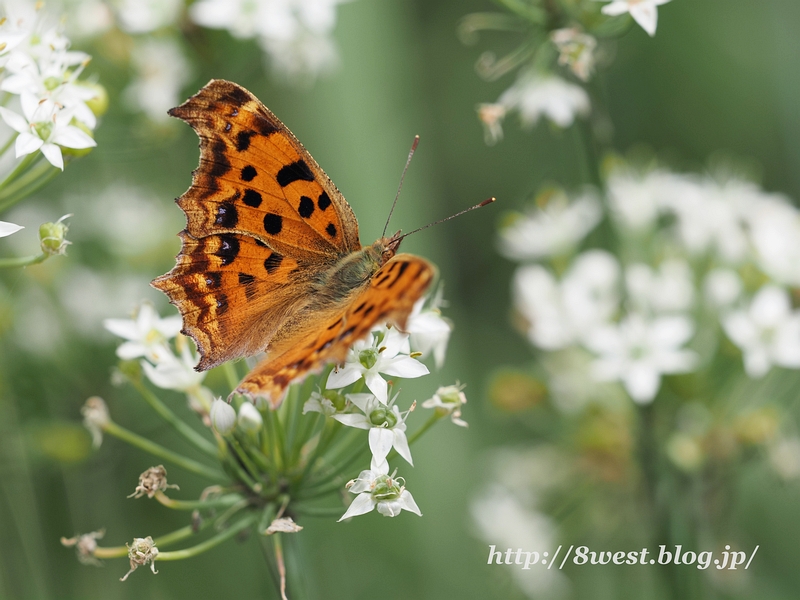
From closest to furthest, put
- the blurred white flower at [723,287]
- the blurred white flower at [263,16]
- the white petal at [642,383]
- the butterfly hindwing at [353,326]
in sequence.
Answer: the butterfly hindwing at [353,326] → the white petal at [642,383] → the blurred white flower at [723,287] → the blurred white flower at [263,16]

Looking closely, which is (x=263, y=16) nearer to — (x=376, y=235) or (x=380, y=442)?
(x=376, y=235)

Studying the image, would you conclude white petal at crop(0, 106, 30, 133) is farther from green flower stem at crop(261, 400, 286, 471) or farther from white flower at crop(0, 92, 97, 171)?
green flower stem at crop(261, 400, 286, 471)

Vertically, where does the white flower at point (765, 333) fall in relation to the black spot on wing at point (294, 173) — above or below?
below

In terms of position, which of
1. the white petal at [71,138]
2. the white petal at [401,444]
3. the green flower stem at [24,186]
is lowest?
the white petal at [401,444]

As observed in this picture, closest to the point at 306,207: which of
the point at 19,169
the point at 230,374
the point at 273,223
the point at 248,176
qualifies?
the point at 273,223

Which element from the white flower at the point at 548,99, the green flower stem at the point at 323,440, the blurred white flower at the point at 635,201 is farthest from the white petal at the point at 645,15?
the green flower stem at the point at 323,440

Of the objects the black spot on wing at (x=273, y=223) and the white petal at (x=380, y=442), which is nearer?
the white petal at (x=380, y=442)

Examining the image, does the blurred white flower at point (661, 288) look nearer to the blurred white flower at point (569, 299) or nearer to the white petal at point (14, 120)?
the blurred white flower at point (569, 299)
